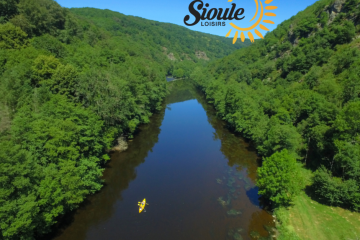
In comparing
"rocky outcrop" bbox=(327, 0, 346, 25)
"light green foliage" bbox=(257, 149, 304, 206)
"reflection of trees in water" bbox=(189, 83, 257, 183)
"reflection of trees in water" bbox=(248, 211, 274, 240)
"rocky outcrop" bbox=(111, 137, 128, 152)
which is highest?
"rocky outcrop" bbox=(327, 0, 346, 25)

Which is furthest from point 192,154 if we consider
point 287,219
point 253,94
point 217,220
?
point 253,94

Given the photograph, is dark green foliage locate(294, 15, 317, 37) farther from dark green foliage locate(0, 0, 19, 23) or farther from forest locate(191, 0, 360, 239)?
dark green foliage locate(0, 0, 19, 23)

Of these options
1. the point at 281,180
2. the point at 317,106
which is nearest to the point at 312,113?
the point at 317,106

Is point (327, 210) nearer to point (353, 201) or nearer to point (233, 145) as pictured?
point (353, 201)

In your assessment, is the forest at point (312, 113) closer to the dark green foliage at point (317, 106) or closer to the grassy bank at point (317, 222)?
the dark green foliage at point (317, 106)

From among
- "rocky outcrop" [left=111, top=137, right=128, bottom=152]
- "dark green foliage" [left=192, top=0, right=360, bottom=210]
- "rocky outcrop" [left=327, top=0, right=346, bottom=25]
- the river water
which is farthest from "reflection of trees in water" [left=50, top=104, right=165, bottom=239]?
"rocky outcrop" [left=327, top=0, right=346, bottom=25]

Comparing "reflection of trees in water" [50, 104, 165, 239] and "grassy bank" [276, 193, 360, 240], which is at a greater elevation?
"grassy bank" [276, 193, 360, 240]

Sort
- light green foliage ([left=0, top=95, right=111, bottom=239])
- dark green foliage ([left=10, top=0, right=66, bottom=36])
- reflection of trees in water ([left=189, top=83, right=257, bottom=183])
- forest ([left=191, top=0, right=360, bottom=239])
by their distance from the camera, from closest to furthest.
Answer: light green foliage ([left=0, top=95, right=111, bottom=239]), forest ([left=191, top=0, right=360, bottom=239]), reflection of trees in water ([left=189, top=83, right=257, bottom=183]), dark green foliage ([left=10, top=0, right=66, bottom=36])

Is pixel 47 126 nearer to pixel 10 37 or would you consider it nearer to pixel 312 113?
pixel 10 37
